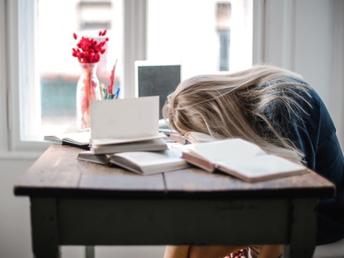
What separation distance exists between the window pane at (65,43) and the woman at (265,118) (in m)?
0.84

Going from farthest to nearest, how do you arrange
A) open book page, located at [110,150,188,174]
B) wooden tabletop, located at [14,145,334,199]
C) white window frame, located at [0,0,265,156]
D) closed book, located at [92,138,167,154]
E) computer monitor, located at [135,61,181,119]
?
white window frame, located at [0,0,265,156] → computer monitor, located at [135,61,181,119] → closed book, located at [92,138,167,154] → open book page, located at [110,150,188,174] → wooden tabletop, located at [14,145,334,199]

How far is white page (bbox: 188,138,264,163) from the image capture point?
1.27 m

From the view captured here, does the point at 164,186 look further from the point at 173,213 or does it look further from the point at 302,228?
the point at 302,228

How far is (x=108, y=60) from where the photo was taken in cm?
241

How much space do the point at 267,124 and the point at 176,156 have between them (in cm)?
31

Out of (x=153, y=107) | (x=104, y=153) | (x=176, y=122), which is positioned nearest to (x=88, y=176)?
(x=104, y=153)

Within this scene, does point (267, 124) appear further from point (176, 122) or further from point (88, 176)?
point (88, 176)

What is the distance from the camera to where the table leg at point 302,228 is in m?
1.14

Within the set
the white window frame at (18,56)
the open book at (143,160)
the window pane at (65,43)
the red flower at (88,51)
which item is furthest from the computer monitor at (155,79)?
the open book at (143,160)

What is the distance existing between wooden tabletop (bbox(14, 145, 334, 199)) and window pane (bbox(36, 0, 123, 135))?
4.05ft

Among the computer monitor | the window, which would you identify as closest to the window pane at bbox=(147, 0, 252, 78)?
the window

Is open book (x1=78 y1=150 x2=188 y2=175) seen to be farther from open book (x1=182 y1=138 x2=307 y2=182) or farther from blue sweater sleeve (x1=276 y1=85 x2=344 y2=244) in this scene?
blue sweater sleeve (x1=276 y1=85 x2=344 y2=244)

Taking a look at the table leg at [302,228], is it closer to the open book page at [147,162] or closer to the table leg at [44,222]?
the open book page at [147,162]

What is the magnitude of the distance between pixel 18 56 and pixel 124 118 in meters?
1.03
